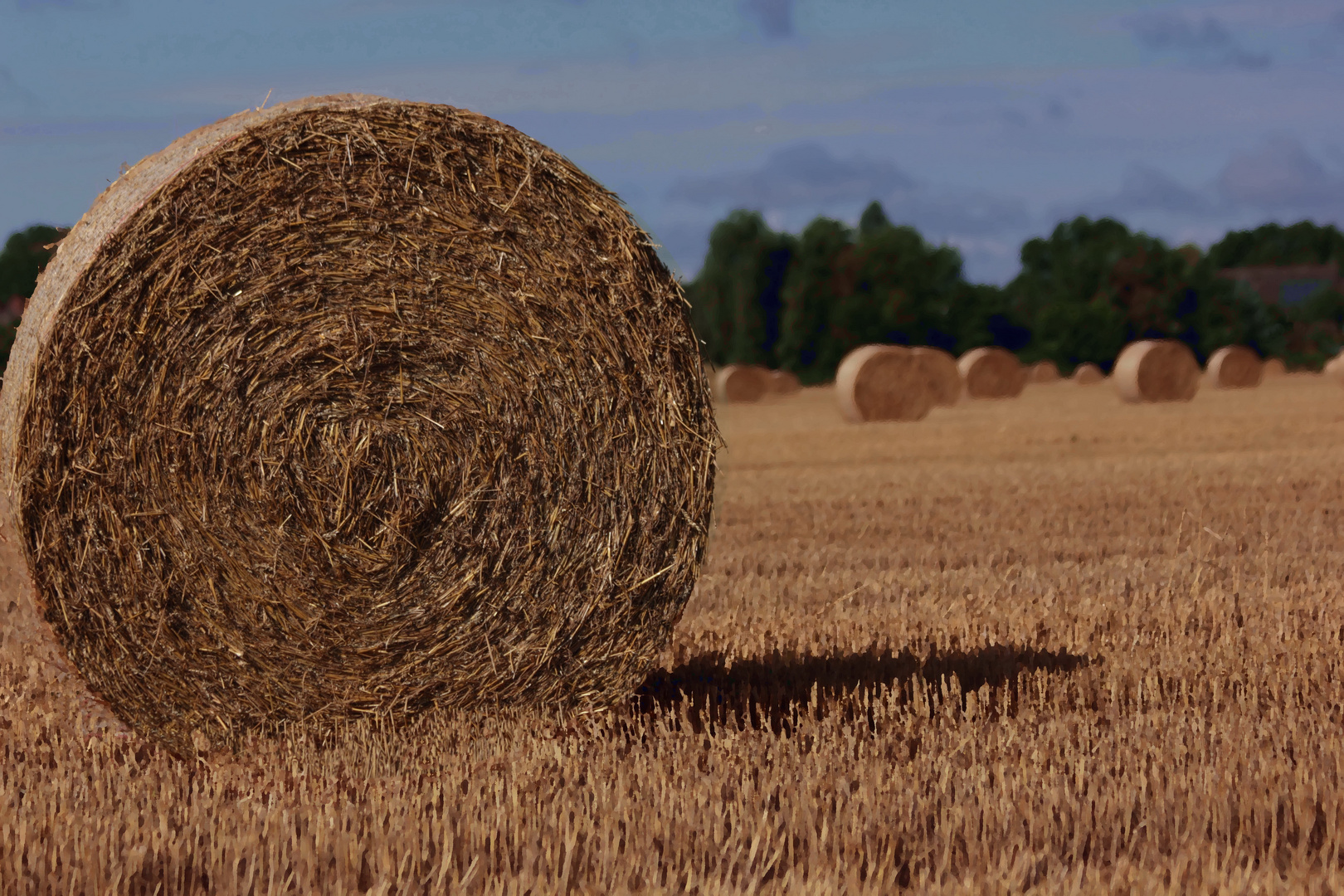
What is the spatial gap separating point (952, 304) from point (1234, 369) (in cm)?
2534

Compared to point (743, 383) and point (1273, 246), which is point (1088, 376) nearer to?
point (743, 383)

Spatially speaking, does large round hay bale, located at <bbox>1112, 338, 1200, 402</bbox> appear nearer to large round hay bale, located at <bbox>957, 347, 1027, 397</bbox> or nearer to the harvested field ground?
large round hay bale, located at <bbox>957, 347, 1027, 397</bbox>

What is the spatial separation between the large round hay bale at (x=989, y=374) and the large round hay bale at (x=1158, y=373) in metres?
4.27

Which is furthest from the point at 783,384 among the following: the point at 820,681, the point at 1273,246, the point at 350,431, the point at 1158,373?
the point at 1273,246

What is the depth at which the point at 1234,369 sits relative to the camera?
126 ft

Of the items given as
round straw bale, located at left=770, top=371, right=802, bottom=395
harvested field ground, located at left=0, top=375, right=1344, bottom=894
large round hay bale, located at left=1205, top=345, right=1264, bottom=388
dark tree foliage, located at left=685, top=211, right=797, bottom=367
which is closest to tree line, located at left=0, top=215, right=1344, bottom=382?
dark tree foliage, located at left=685, top=211, right=797, bottom=367

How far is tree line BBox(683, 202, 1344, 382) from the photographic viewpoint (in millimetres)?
59938

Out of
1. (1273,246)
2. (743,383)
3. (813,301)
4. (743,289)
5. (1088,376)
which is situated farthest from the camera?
(1273,246)

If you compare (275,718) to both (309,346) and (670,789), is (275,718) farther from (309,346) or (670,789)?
(670,789)

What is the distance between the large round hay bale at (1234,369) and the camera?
125 ft

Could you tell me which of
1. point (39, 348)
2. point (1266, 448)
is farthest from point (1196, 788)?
point (1266, 448)

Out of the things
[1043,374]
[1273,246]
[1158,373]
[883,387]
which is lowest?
[883,387]

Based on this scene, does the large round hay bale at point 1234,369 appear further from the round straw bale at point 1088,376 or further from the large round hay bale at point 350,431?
the large round hay bale at point 350,431

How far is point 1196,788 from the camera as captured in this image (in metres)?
4.74
